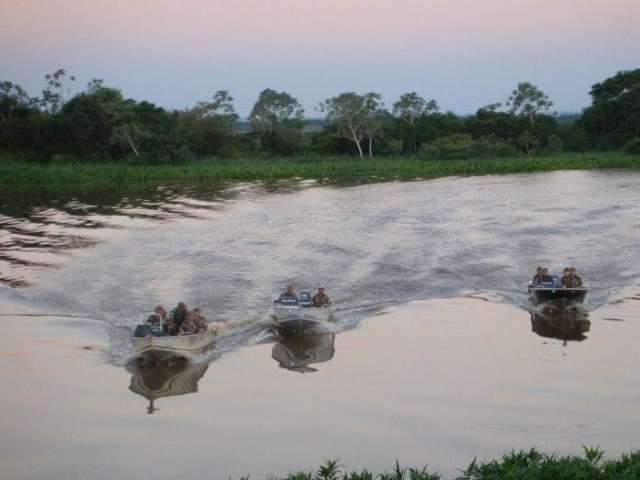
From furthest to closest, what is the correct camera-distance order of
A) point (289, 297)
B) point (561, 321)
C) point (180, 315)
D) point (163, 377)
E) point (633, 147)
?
point (633, 147), point (561, 321), point (289, 297), point (180, 315), point (163, 377)

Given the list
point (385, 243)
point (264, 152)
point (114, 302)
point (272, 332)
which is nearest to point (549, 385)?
point (272, 332)

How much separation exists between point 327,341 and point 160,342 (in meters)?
4.54

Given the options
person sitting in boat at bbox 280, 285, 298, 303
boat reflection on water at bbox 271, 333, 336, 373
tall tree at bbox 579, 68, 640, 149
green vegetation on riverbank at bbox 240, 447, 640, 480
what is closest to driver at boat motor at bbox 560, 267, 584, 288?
boat reflection on water at bbox 271, 333, 336, 373

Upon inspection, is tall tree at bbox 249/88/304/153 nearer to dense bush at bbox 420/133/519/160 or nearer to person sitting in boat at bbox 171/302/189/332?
dense bush at bbox 420/133/519/160

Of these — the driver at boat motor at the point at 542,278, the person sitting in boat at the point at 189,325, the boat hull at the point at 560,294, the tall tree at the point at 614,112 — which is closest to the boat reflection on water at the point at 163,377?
the person sitting in boat at the point at 189,325

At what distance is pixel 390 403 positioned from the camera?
16438mm

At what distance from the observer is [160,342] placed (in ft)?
62.2

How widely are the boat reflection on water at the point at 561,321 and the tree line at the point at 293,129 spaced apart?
52.6 meters

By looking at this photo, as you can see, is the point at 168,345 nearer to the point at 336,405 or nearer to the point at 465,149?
the point at 336,405

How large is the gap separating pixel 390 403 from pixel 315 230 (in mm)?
22664

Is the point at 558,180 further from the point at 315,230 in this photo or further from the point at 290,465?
the point at 290,465

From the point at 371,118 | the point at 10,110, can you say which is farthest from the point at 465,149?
the point at 10,110

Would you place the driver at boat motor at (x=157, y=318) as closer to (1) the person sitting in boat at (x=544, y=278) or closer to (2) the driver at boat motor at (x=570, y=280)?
(1) the person sitting in boat at (x=544, y=278)

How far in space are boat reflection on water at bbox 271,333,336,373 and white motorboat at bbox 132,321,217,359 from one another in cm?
201
